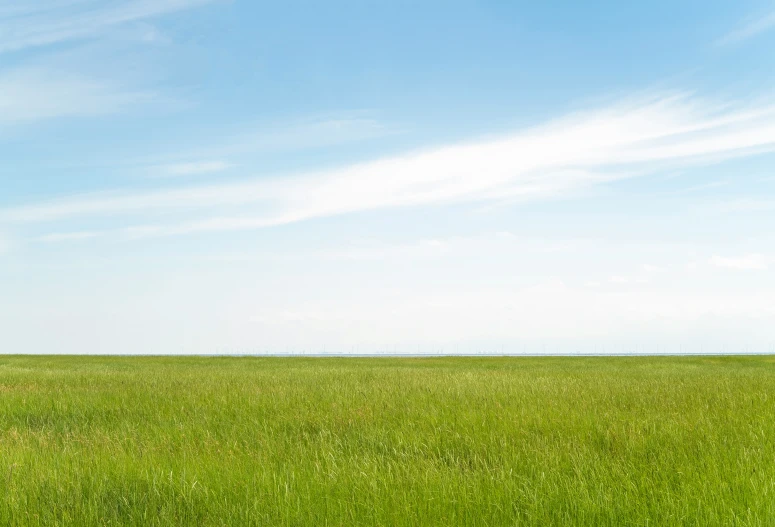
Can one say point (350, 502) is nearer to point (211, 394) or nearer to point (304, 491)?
point (304, 491)

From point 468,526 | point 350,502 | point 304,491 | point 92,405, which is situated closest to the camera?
point 468,526

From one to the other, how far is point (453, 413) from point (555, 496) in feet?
17.0

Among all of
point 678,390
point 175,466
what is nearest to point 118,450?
point 175,466

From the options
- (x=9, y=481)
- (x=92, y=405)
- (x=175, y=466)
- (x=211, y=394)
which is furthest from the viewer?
(x=211, y=394)

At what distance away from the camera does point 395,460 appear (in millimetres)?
8164

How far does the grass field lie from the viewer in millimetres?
5762

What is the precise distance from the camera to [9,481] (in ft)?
22.9

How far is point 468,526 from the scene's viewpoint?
545 centimetres

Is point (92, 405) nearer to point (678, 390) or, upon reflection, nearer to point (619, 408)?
point (619, 408)

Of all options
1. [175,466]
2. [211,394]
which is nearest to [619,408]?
[175,466]

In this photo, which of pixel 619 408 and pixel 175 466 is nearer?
pixel 175 466

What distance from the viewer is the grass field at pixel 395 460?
576 centimetres

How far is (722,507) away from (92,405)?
12929 mm

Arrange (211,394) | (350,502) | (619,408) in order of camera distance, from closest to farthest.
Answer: (350,502) → (619,408) → (211,394)
